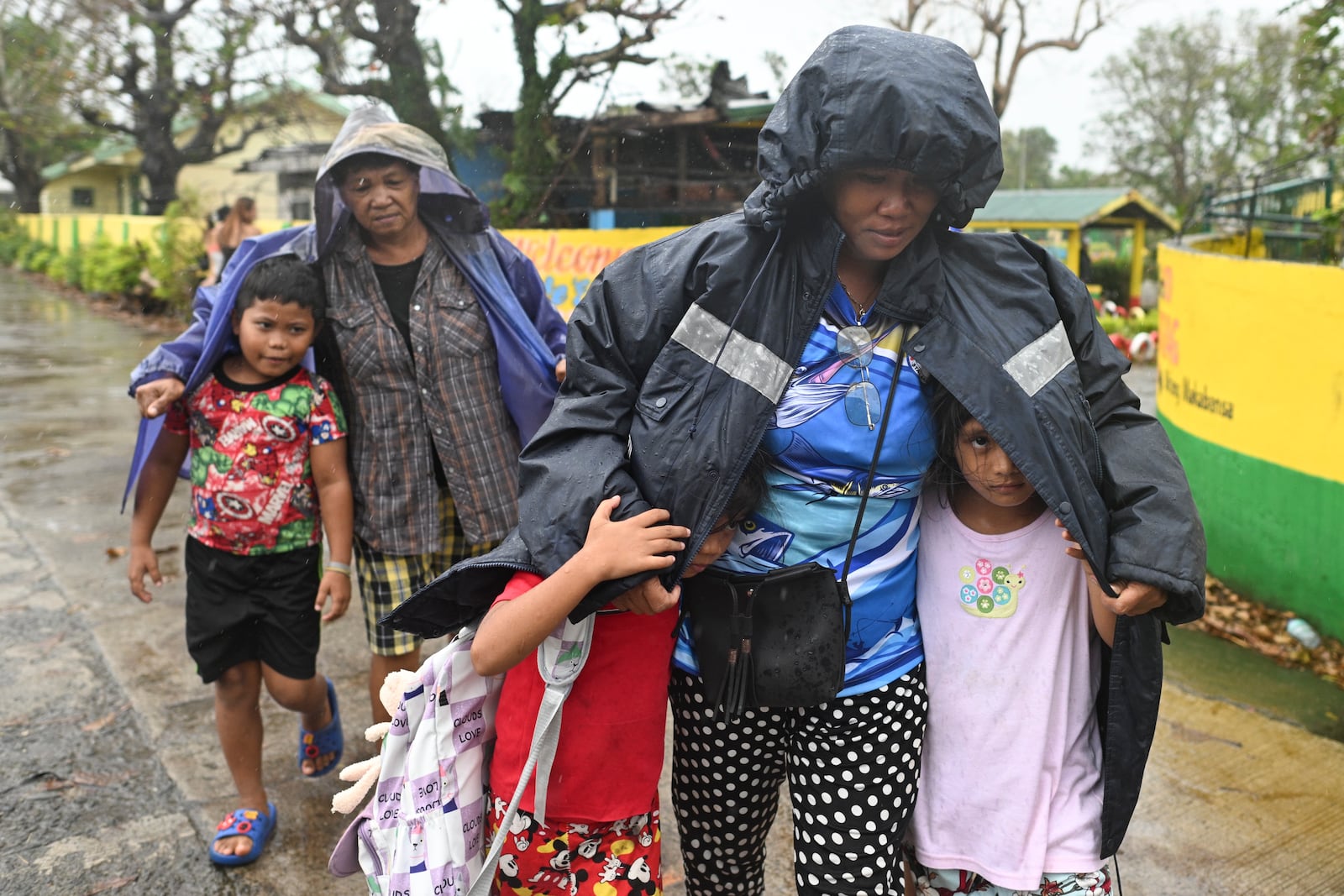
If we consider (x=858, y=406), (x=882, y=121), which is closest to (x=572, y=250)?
(x=858, y=406)

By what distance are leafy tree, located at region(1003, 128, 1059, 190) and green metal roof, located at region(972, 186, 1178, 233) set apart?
1338 inches

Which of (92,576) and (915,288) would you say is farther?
(92,576)

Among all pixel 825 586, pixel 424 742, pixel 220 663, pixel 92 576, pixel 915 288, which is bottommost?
pixel 92 576

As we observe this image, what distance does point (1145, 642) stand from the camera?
1.93 meters

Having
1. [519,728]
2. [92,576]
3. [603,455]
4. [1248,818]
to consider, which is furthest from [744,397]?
[92,576]

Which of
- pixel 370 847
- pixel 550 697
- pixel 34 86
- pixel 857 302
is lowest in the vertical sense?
pixel 370 847

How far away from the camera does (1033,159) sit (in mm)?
71562

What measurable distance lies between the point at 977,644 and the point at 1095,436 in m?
0.44

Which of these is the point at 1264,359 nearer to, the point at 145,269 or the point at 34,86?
the point at 145,269

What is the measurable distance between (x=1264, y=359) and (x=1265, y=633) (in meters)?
1.19

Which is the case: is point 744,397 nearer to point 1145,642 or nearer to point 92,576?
point 1145,642

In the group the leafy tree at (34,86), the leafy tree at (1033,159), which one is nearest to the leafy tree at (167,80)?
the leafy tree at (34,86)

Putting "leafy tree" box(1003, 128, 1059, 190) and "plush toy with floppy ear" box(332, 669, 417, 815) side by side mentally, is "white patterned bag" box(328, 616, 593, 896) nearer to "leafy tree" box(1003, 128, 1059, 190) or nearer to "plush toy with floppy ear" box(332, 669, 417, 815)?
"plush toy with floppy ear" box(332, 669, 417, 815)

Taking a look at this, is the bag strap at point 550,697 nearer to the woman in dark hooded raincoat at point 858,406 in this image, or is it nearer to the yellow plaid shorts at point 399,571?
the woman in dark hooded raincoat at point 858,406
